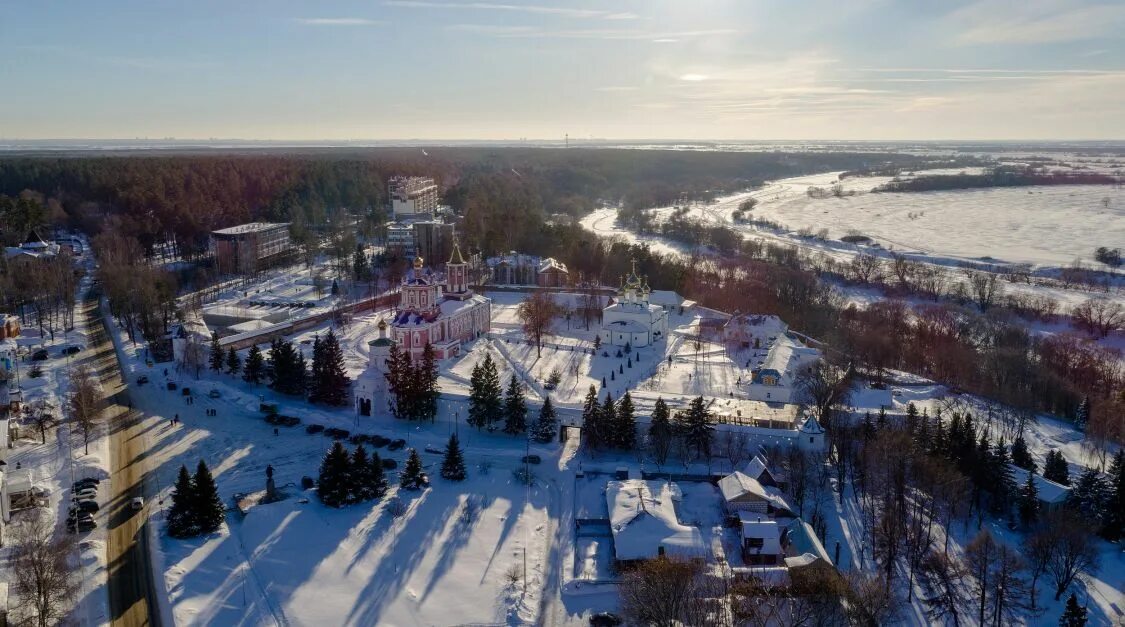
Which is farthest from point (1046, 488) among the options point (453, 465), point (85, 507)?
point (85, 507)

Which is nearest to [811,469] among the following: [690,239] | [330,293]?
[330,293]

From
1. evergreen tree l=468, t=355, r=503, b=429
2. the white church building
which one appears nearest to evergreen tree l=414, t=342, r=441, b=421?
evergreen tree l=468, t=355, r=503, b=429

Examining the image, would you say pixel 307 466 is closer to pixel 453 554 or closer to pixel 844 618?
pixel 453 554

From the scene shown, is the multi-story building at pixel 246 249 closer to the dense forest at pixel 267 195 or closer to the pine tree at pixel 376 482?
the dense forest at pixel 267 195

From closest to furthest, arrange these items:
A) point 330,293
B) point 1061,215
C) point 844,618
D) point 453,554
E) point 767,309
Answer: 1. point 844,618
2. point 453,554
3. point 767,309
4. point 330,293
5. point 1061,215

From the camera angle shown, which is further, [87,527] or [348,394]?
[348,394]

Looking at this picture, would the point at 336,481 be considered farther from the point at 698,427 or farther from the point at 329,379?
the point at 698,427
